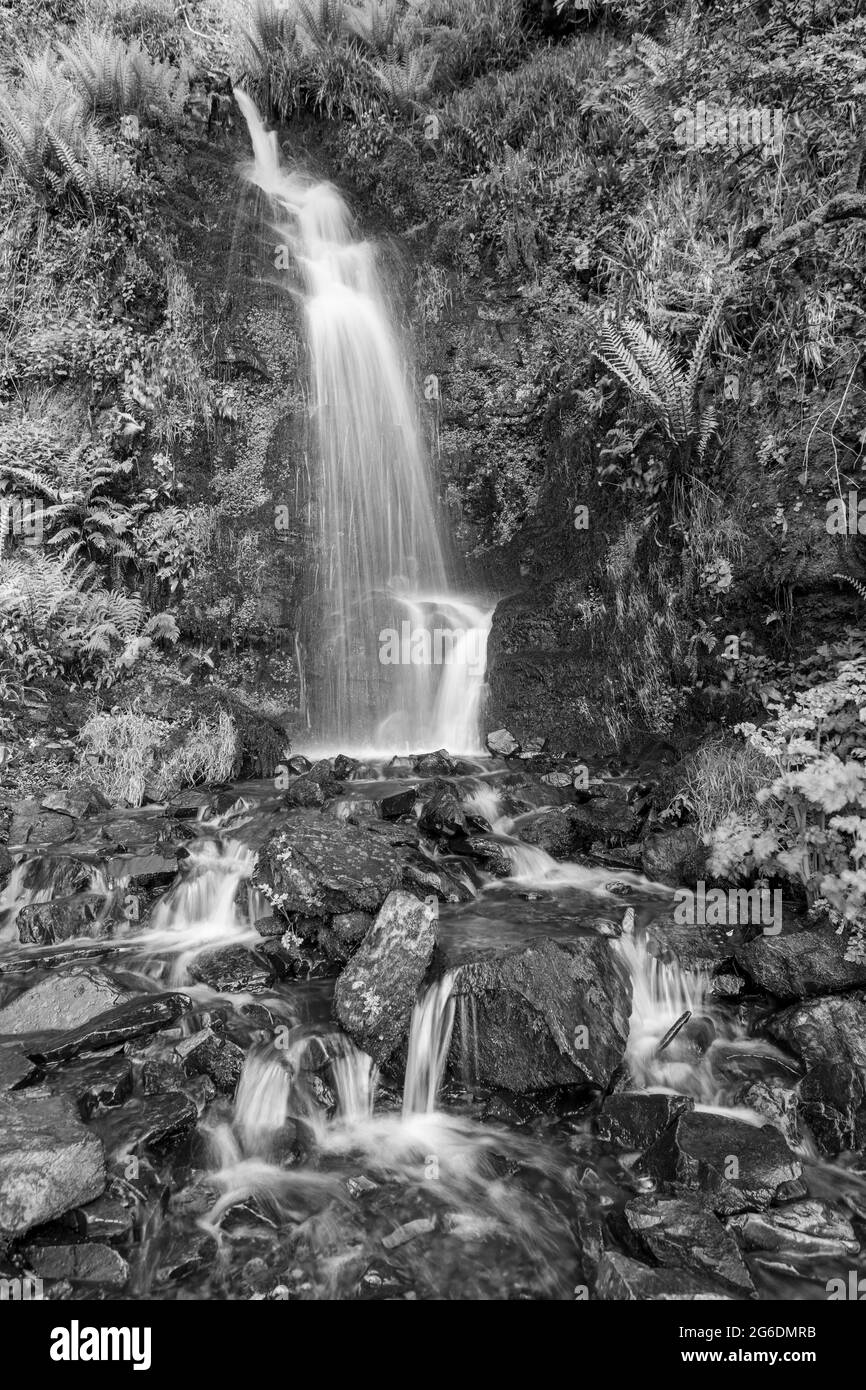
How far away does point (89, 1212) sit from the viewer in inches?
124

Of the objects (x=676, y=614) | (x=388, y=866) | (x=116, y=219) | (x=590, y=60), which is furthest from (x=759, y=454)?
(x=116, y=219)

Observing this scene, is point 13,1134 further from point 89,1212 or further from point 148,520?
point 148,520

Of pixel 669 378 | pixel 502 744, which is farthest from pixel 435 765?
pixel 669 378

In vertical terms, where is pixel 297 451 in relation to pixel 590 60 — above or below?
below

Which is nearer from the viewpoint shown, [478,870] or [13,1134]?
[13,1134]

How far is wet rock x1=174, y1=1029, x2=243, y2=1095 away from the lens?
4047 millimetres

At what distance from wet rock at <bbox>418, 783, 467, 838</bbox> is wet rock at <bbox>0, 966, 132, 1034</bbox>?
2800 mm

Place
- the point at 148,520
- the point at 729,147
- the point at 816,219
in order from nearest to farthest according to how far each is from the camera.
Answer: the point at 816,219
the point at 729,147
the point at 148,520

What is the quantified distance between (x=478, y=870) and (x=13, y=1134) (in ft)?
12.1

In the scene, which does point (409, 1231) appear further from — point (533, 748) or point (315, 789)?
point (533, 748)

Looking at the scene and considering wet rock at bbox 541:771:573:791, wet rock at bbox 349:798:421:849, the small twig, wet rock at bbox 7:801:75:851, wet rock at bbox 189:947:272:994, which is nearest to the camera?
the small twig

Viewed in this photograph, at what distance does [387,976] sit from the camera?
4.39 m

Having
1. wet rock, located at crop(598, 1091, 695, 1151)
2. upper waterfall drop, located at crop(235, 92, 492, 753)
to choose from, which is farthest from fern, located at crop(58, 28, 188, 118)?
wet rock, located at crop(598, 1091, 695, 1151)

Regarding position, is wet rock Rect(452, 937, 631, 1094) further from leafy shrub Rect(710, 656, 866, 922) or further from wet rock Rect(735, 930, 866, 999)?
leafy shrub Rect(710, 656, 866, 922)
